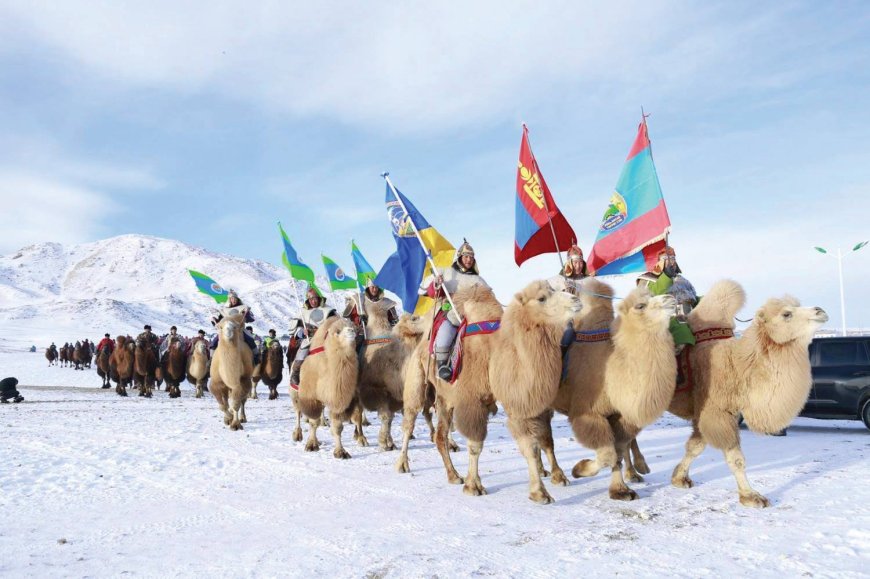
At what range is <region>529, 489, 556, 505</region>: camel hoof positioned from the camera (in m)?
5.80

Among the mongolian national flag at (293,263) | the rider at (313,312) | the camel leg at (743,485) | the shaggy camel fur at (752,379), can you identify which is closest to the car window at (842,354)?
the shaggy camel fur at (752,379)

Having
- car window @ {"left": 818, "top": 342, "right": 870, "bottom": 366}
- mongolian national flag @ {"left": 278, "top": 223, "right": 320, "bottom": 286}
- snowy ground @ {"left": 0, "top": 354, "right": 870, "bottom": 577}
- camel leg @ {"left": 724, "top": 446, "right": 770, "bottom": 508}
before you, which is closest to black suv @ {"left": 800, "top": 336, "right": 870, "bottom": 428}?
car window @ {"left": 818, "top": 342, "right": 870, "bottom": 366}

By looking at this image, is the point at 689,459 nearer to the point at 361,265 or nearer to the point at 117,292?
the point at 361,265

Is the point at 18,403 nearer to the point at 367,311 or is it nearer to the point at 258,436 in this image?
the point at 258,436

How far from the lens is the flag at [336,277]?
16.0 meters

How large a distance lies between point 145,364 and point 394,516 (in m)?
19.4

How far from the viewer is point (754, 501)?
17.8 feet

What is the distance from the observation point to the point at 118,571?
13.2 ft

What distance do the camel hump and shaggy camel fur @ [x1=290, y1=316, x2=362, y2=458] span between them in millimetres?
4418

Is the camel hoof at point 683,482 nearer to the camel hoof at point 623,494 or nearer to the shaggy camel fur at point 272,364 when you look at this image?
the camel hoof at point 623,494

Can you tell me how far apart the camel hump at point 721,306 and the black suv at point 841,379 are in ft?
19.0

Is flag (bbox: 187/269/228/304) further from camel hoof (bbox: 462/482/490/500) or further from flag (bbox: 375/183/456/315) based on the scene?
camel hoof (bbox: 462/482/490/500)

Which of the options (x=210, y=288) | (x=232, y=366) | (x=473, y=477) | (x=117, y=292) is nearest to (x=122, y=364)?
(x=210, y=288)

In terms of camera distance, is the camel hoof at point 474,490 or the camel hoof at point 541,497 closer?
the camel hoof at point 541,497
